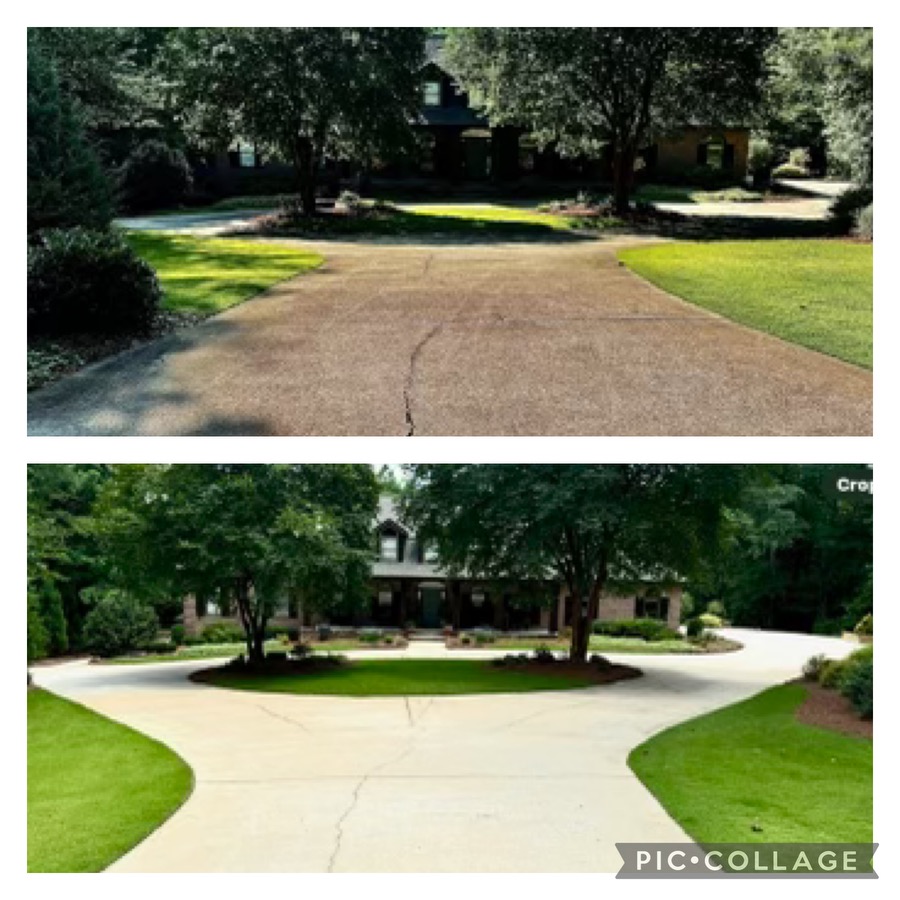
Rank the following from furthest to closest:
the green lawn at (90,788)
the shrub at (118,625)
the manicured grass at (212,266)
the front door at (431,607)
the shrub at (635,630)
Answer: the shrub at (635,630)
the front door at (431,607)
the shrub at (118,625)
the manicured grass at (212,266)
the green lawn at (90,788)

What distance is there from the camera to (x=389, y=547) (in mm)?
17594

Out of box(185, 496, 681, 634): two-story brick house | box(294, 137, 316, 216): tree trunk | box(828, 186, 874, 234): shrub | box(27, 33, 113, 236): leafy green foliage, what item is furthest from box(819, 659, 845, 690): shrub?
box(27, 33, 113, 236): leafy green foliage

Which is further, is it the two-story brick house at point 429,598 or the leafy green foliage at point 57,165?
the two-story brick house at point 429,598

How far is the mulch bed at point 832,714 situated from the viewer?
11.0 m

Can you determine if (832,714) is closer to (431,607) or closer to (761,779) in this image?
(761,779)

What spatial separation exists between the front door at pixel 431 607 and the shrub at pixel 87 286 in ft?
36.2

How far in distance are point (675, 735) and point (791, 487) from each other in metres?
5.09

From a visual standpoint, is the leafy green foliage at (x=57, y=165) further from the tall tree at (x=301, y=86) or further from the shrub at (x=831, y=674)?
the shrub at (x=831, y=674)

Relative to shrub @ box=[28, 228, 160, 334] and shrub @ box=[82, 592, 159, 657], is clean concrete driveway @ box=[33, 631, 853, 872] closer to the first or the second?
shrub @ box=[82, 592, 159, 657]

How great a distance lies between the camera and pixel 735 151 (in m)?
17.7

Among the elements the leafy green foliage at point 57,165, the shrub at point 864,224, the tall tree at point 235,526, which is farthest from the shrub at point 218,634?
the shrub at point 864,224

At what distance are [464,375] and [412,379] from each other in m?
0.43

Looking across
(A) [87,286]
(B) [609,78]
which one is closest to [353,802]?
(A) [87,286]

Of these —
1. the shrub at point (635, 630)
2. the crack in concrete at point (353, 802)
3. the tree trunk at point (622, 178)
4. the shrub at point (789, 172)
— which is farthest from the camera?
the shrub at point (635, 630)
